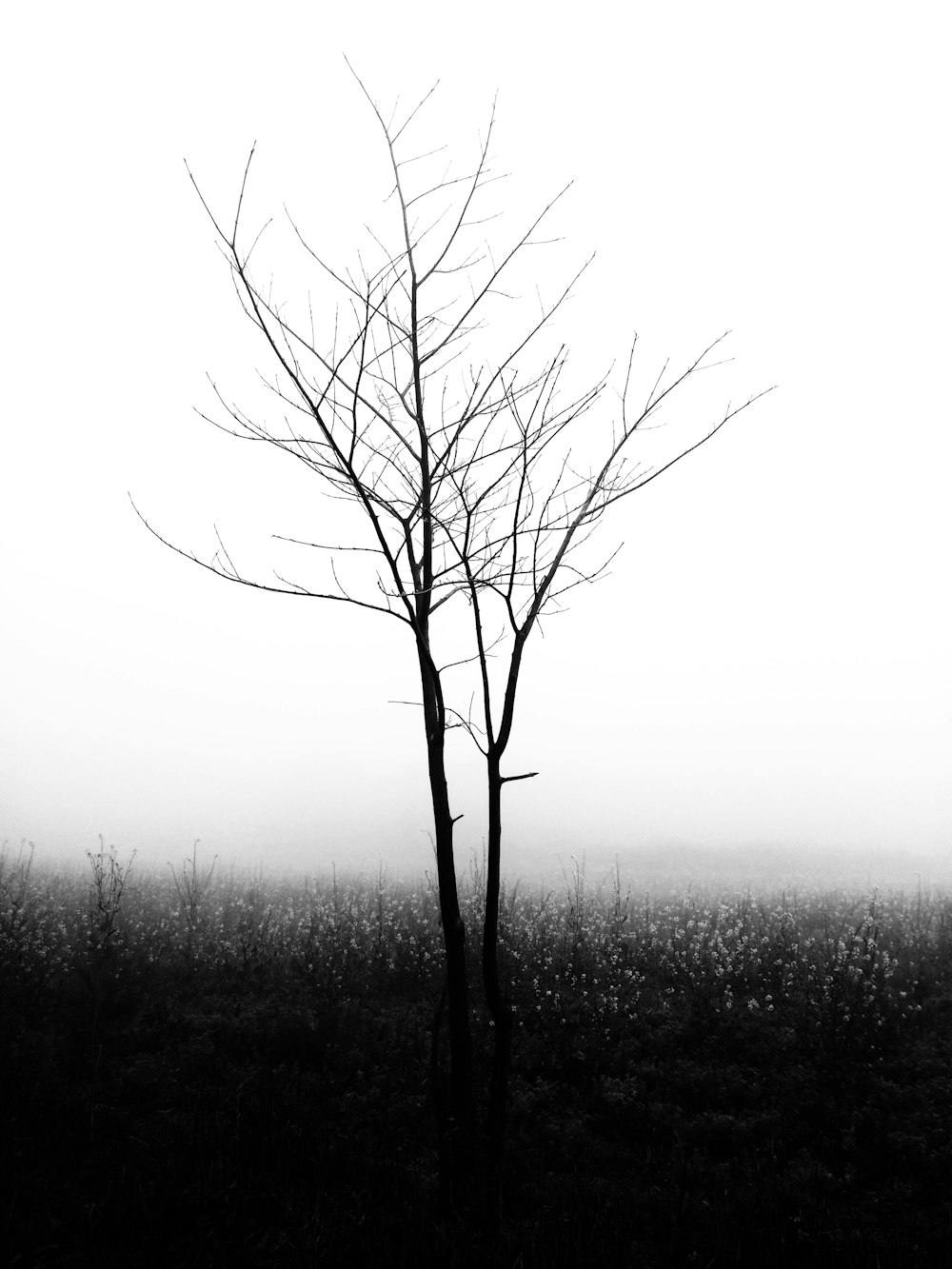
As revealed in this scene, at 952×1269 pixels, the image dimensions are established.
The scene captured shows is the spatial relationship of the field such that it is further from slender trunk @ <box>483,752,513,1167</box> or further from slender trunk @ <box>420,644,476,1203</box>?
slender trunk @ <box>483,752,513,1167</box>

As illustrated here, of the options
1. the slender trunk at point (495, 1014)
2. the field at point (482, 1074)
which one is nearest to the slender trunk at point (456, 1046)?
the slender trunk at point (495, 1014)

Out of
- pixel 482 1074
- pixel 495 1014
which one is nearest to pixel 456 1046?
pixel 495 1014

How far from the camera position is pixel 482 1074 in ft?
17.8

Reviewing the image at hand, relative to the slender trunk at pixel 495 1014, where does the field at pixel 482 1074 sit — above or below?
below

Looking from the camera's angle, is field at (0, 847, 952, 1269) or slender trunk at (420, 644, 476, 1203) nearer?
field at (0, 847, 952, 1269)

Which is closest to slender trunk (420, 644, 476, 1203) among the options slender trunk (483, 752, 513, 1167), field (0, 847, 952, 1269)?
slender trunk (483, 752, 513, 1167)

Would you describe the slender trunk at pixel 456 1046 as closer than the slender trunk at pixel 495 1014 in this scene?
No

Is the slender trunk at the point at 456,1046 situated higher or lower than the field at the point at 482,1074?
higher

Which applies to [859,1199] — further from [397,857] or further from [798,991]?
[397,857]

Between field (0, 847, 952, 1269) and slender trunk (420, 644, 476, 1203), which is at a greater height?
slender trunk (420, 644, 476, 1203)

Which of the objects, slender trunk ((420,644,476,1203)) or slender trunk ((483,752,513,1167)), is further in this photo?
slender trunk ((420,644,476,1203))

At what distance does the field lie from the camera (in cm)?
336

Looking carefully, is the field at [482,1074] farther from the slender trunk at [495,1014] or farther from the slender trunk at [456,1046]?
the slender trunk at [495,1014]

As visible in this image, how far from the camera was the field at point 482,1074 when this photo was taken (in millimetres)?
3357
